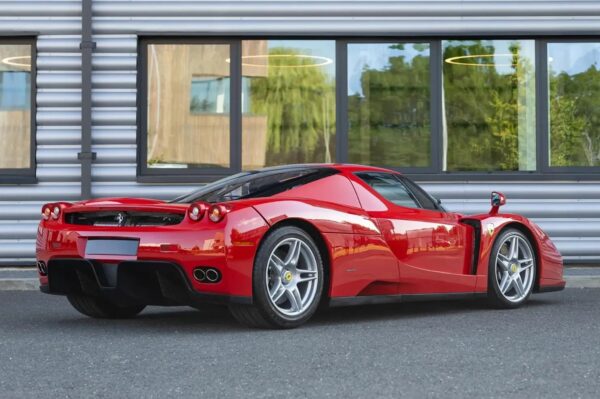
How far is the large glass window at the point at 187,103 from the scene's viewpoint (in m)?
12.9

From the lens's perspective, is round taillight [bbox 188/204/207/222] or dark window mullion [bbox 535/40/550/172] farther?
dark window mullion [bbox 535/40/550/172]

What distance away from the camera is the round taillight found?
22.0 feet

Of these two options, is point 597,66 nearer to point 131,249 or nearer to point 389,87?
point 389,87

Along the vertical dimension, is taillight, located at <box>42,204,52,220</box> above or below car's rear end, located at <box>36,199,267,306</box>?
above

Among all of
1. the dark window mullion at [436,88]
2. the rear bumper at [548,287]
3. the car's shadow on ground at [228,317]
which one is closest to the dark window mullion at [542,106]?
the dark window mullion at [436,88]

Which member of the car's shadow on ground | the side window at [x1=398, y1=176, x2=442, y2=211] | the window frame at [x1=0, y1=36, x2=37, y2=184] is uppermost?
the window frame at [x1=0, y1=36, x2=37, y2=184]

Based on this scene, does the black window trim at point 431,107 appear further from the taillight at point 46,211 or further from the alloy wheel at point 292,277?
the alloy wheel at point 292,277

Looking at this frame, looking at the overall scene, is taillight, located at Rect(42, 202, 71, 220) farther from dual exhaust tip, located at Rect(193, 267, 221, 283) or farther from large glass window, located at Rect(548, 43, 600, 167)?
large glass window, located at Rect(548, 43, 600, 167)

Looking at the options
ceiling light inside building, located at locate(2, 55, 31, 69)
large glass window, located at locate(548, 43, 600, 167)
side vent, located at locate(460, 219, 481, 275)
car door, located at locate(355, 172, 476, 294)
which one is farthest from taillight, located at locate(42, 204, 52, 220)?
large glass window, located at locate(548, 43, 600, 167)

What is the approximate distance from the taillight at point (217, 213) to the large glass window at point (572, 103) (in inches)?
284

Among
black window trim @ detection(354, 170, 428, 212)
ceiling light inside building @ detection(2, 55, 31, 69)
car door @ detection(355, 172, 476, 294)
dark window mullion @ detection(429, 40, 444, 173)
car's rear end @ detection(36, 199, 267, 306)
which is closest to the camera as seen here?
car's rear end @ detection(36, 199, 267, 306)

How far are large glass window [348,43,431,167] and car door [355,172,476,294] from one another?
4750mm

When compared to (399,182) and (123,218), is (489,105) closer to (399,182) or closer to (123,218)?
(399,182)

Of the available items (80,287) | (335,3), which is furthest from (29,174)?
(80,287)
